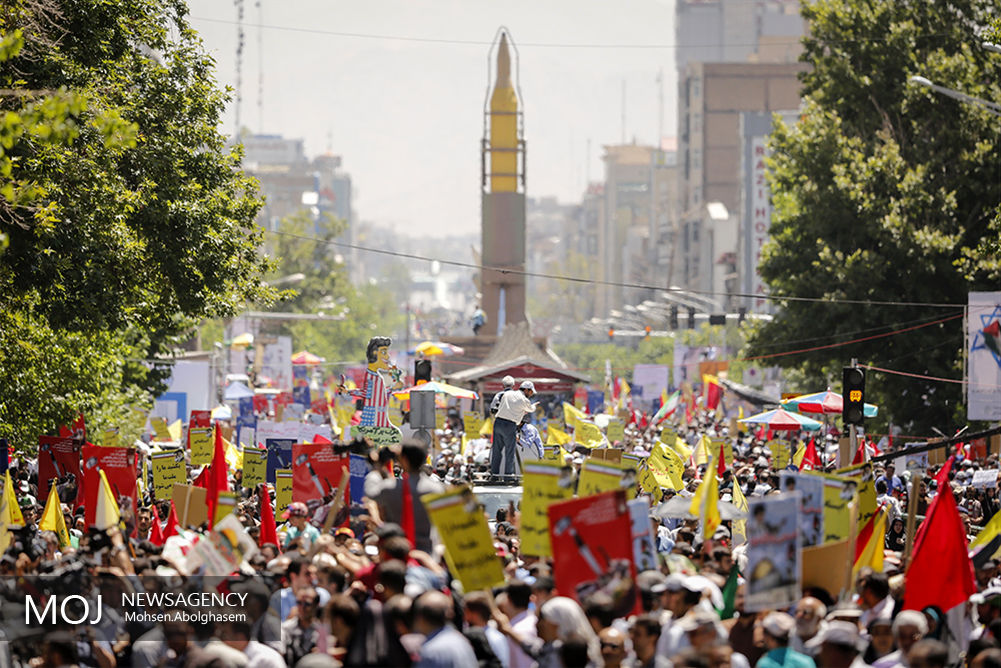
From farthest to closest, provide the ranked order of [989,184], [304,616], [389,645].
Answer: [989,184], [304,616], [389,645]

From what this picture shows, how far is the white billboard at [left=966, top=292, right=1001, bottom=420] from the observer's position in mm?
27577

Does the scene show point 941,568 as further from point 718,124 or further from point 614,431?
point 718,124

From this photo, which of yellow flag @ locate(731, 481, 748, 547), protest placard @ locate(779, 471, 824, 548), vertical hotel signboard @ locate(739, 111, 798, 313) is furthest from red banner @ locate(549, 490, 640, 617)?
vertical hotel signboard @ locate(739, 111, 798, 313)

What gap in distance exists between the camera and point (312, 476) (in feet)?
55.9

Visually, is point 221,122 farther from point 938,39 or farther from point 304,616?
point 938,39

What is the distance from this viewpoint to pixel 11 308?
846 inches

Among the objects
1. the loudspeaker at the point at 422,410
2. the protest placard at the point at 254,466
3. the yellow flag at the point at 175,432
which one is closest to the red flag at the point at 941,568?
the protest placard at the point at 254,466

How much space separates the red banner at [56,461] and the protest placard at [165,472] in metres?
1.76

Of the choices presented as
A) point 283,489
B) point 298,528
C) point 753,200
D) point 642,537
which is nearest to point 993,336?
point 283,489

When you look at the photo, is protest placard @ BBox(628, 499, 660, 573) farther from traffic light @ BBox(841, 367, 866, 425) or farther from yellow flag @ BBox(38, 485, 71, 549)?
traffic light @ BBox(841, 367, 866, 425)

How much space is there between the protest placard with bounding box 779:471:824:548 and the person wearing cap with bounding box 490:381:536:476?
1118 centimetres

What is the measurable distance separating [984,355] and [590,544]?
2004cm

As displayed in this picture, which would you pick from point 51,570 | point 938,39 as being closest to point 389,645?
point 51,570

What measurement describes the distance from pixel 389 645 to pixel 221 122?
18.5 metres
